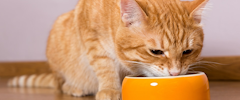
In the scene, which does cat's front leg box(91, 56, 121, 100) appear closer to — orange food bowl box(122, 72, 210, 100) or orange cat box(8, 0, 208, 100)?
orange cat box(8, 0, 208, 100)

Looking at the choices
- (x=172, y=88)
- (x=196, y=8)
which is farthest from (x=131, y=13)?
(x=172, y=88)

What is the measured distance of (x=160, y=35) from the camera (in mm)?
1217

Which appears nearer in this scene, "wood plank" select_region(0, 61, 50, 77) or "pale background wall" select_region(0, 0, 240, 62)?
"pale background wall" select_region(0, 0, 240, 62)

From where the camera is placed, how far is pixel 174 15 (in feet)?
4.21

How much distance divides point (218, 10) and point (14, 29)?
7.65 feet

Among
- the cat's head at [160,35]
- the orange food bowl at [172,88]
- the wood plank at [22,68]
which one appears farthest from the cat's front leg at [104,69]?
the wood plank at [22,68]

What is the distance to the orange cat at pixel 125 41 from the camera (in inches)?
48.2

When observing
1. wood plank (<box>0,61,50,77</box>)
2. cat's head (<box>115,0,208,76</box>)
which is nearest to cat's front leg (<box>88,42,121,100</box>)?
cat's head (<box>115,0,208,76</box>)

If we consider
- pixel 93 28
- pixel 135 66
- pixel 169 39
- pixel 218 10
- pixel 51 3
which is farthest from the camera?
pixel 51 3

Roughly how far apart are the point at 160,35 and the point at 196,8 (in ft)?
0.71

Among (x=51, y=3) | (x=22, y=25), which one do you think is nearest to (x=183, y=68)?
(x=51, y=3)

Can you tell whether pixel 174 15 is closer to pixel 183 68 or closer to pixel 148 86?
pixel 183 68

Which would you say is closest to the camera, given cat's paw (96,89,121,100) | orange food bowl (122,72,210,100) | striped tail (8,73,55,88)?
orange food bowl (122,72,210,100)

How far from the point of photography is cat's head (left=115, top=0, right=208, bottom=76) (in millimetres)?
1206
